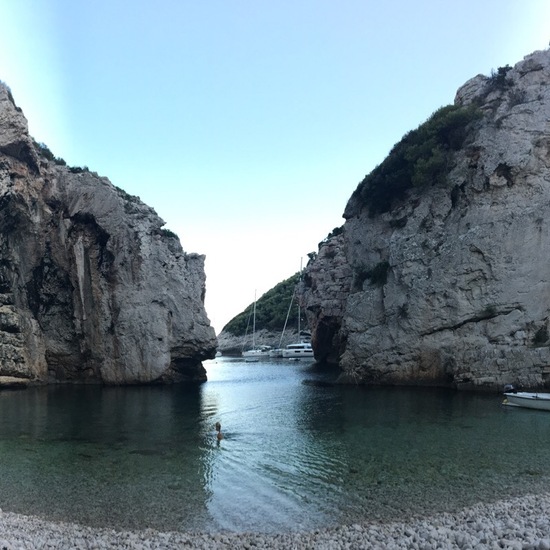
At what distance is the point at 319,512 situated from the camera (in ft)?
36.8

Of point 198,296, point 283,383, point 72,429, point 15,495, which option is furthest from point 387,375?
point 15,495

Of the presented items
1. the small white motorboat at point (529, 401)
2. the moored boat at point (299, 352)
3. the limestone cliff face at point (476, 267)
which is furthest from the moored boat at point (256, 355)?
the small white motorboat at point (529, 401)

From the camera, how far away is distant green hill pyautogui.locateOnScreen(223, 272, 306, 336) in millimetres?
107262

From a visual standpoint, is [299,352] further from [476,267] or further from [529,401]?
[529,401]

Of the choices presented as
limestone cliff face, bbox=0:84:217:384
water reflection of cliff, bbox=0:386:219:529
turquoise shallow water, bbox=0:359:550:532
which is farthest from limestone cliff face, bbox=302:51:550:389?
limestone cliff face, bbox=0:84:217:384

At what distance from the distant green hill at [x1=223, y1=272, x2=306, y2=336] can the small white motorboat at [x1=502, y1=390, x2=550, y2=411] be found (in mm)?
74253

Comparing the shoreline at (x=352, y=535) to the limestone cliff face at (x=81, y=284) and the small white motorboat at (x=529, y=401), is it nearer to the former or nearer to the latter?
the small white motorboat at (x=529, y=401)

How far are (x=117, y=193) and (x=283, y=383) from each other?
70.7 feet

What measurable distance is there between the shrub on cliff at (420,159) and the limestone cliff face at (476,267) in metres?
0.82

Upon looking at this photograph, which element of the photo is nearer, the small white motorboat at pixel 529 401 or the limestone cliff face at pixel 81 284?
the small white motorboat at pixel 529 401

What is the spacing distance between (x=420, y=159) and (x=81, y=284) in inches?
1124

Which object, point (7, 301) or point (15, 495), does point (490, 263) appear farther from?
point (7, 301)

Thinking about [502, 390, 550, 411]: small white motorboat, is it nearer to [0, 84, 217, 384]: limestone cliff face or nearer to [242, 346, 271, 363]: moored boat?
[0, 84, 217, 384]: limestone cliff face

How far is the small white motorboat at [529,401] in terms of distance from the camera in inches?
927
